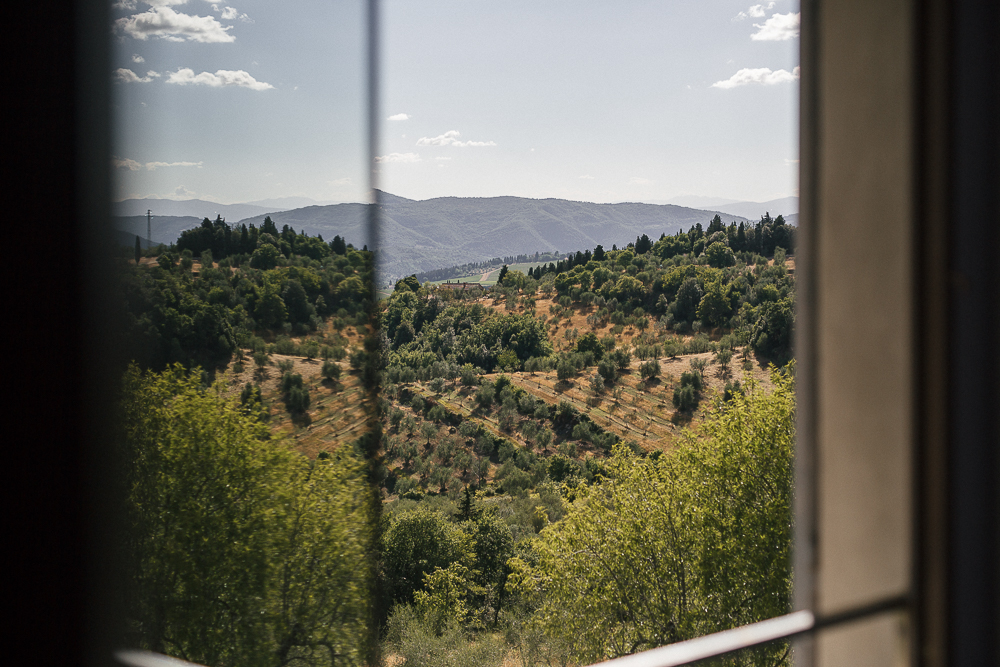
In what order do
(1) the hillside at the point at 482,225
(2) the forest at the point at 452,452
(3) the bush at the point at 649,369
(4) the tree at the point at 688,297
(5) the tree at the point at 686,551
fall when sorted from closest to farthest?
(2) the forest at the point at 452,452 < (1) the hillside at the point at 482,225 < (5) the tree at the point at 686,551 < (3) the bush at the point at 649,369 < (4) the tree at the point at 688,297

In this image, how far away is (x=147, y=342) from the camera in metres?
0.82

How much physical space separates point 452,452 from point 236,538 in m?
12.5

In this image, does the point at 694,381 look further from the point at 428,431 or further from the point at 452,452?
the point at 428,431

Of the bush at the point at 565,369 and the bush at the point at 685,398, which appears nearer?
the bush at the point at 685,398

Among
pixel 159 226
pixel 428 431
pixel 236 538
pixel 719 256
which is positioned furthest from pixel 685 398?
pixel 159 226

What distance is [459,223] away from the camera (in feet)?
37.7

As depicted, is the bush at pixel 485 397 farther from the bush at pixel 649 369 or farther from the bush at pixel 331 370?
the bush at pixel 331 370

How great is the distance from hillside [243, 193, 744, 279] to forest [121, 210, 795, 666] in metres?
0.08

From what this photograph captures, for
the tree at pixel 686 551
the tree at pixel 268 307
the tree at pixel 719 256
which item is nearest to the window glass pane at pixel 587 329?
the tree at pixel 686 551

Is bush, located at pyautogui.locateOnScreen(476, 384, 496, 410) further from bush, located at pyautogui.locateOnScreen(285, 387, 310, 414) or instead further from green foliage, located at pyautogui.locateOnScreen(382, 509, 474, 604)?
bush, located at pyautogui.locateOnScreen(285, 387, 310, 414)

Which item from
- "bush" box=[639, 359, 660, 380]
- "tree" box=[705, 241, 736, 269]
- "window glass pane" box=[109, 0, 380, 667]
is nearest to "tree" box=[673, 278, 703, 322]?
"tree" box=[705, 241, 736, 269]

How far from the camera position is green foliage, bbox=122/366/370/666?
93cm

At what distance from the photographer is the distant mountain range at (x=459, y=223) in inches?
50.8

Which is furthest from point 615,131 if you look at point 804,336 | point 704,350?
point 804,336
